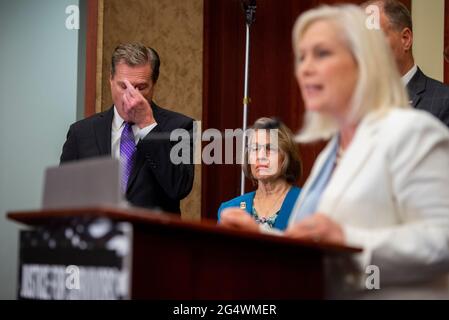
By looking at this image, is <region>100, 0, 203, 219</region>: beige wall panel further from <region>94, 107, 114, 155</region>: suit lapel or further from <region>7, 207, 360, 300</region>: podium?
<region>7, 207, 360, 300</region>: podium

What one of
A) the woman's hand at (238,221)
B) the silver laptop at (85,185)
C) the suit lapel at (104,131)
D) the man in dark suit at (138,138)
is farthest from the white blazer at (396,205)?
the suit lapel at (104,131)


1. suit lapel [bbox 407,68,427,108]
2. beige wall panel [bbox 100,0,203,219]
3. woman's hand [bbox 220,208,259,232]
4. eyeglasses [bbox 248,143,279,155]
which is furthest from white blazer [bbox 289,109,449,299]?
beige wall panel [bbox 100,0,203,219]

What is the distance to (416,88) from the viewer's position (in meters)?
3.21

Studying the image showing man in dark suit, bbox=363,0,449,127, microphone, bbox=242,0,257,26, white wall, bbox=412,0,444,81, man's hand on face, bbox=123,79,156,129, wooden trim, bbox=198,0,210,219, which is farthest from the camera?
wooden trim, bbox=198,0,210,219

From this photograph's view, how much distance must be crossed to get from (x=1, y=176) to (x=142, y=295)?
3226mm

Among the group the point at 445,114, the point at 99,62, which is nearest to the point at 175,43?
the point at 99,62

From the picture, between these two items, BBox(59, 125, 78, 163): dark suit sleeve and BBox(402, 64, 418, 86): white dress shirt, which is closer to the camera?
BBox(402, 64, 418, 86): white dress shirt

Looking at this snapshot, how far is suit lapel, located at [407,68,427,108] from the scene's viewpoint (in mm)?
3166

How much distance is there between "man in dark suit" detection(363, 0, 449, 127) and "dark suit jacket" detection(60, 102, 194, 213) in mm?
990

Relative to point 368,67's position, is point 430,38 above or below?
above

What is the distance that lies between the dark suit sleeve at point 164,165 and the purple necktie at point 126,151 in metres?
0.06

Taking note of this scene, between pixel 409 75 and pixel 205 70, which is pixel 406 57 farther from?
pixel 205 70

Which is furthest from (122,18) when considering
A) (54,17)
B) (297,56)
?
(297,56)

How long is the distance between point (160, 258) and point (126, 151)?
203 cm
